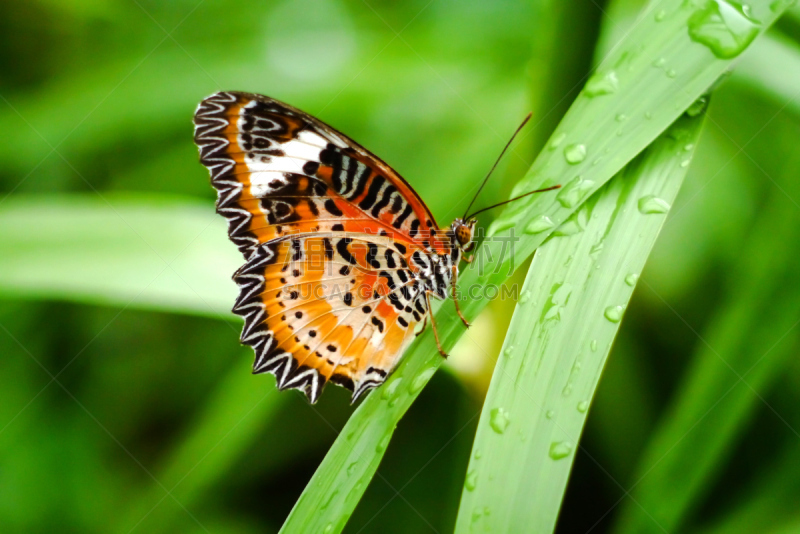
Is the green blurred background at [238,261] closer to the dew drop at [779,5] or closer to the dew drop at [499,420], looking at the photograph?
the dew drop at [779,5]

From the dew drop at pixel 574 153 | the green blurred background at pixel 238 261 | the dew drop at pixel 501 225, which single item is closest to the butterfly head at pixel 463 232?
the green blurred background at pixel 238 261

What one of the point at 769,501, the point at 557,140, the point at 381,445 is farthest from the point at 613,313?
the point at 769,501

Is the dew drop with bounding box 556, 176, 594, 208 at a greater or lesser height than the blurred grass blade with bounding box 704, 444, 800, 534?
greater

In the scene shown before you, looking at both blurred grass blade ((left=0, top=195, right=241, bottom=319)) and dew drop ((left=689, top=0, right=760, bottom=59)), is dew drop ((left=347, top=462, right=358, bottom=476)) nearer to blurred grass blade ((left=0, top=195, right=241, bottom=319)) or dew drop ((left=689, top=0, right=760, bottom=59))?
blurred grass blade ((left=0, top=195, right=241, bottom=319))

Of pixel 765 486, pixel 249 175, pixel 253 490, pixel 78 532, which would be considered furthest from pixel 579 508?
pixel 78 532

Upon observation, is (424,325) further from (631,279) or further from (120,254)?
(120,254)

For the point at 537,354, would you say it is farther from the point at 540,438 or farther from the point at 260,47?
the point at 260,47

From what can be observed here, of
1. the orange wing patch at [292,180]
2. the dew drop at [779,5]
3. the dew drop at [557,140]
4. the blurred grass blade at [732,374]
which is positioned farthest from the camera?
the orange wing patch at [292,180]

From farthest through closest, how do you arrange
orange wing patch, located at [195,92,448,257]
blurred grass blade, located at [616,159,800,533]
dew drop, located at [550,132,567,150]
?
orange wing patch, located at [195,92,448,257], blurred grass blade, located at [616,159,800,533], dew drop, located at [550,132,567,150]

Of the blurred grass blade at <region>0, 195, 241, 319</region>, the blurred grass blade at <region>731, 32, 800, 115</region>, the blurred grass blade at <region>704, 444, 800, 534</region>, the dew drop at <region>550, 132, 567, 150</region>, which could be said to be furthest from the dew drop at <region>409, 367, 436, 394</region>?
the blurred grass blade at <region>731, 32, 800, 115</region>
